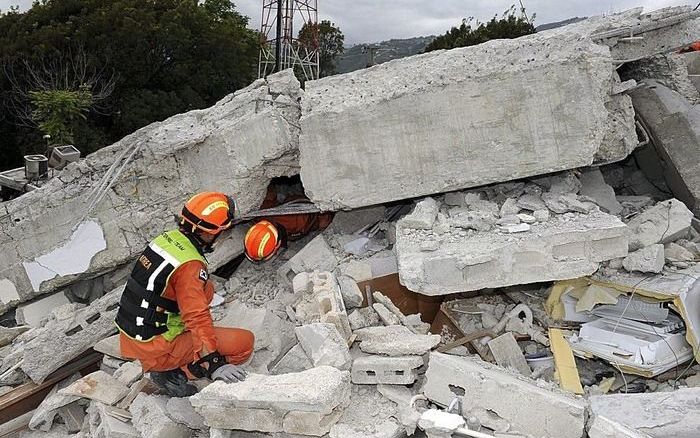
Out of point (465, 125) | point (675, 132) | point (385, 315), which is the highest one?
point (465, 125)

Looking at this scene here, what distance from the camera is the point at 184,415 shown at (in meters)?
4.07

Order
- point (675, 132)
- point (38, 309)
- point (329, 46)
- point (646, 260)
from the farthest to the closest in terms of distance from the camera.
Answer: point (329, 46)
point (675, 132)
point (38, 309)
point (646, 260)

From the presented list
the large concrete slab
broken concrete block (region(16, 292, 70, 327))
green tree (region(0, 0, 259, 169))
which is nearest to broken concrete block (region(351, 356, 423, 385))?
broken concrete block (region(16, 292, 70, 327))

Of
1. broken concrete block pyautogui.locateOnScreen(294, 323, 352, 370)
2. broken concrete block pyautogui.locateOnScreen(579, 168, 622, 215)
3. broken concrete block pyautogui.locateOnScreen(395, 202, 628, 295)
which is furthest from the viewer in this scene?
broken concrete block pyautogui.locateOnScreen(579, 168, 622, 215)

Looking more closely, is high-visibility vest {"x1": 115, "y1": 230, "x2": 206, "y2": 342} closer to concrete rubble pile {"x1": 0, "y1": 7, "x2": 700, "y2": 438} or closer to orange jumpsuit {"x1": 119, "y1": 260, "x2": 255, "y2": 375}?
orange jumpsuit {"x1": 119, "y1": 260, "x2": 255, "y2": 375}

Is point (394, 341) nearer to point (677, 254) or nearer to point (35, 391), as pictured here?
point (677, 254)

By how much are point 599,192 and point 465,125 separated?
4.95ft

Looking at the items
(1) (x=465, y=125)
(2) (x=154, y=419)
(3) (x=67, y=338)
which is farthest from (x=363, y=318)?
(3) (x=67, y=338)

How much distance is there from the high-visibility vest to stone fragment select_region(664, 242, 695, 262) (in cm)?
340

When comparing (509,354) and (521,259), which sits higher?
(521,259)

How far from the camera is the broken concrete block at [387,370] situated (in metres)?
3.92

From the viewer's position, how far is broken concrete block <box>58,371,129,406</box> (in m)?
4.39

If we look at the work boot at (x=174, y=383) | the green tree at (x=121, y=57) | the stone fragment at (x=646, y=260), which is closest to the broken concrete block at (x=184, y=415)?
the work boot at (x=174, y=383)

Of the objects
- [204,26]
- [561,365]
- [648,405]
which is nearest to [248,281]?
[561,365]
